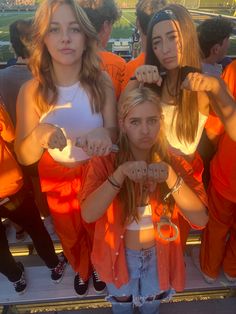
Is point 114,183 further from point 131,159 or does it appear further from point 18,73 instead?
point 18,73

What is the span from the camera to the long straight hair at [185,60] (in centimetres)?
148

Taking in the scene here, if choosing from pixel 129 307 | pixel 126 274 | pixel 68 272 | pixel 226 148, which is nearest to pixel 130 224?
pixel 126 274

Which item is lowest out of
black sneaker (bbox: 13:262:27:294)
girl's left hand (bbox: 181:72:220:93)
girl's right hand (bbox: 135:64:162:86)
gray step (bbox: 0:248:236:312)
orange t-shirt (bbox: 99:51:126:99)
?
gray step (bbox: 0:248:236:312)

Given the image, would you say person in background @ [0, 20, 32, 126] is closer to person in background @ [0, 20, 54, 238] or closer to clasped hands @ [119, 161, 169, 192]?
person in background @ [0, 20, 54, 238]

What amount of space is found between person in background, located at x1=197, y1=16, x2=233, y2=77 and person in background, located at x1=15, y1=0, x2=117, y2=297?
1.30 meters

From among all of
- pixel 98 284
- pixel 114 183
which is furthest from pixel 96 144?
pixel 98 284

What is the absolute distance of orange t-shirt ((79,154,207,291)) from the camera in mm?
1426

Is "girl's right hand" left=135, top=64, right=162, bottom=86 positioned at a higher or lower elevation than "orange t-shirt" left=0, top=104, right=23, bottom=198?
higher

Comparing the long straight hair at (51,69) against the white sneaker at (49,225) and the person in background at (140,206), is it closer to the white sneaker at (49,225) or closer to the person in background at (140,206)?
the person in background at (140,206)

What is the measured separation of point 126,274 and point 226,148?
2.78 ft

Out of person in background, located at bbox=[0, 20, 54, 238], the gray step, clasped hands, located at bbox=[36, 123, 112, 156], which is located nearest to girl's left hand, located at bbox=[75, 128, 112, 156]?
clasped hands, located at bbox=[36, 123, 112, 156]

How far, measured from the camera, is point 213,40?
2637 millimetres

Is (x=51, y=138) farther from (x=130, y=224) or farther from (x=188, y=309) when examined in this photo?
(x=188, y=309)

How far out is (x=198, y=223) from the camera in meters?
1.40
